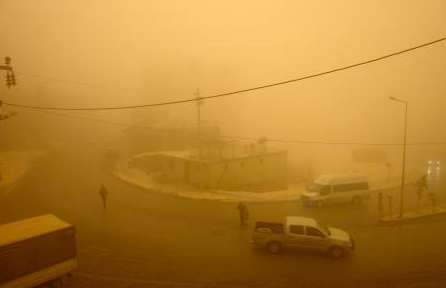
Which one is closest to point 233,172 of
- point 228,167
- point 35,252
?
point 228,167

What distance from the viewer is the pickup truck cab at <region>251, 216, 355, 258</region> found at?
645 inches

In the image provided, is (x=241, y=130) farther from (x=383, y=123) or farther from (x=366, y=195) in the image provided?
(x=366, y=195)

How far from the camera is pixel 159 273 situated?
13.9m

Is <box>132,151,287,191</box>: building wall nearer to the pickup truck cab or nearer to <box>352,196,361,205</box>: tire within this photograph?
<box>352,196,361,205</box>: tire

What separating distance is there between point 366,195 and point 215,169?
44.5 feet

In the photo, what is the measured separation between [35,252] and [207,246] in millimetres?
8081

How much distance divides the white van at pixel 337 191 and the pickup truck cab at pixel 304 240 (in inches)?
424

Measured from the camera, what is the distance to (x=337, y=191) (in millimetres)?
28344

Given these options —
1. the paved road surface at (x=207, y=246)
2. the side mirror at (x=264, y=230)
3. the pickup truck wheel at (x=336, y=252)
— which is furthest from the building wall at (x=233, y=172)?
the pickup truck wheel at (x=336, y=252)

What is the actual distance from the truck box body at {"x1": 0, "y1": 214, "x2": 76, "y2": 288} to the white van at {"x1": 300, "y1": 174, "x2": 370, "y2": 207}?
19.5 m

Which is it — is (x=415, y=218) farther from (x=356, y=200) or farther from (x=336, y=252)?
(x=336, y=252)

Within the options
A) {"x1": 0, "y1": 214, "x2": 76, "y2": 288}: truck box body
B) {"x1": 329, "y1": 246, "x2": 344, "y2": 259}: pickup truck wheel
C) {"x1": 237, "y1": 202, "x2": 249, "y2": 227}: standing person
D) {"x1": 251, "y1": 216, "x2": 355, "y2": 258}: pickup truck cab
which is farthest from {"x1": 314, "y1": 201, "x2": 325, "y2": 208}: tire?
{"x1": 0, "y1": 214, "x2": 76, "y2": 288}: truck box body

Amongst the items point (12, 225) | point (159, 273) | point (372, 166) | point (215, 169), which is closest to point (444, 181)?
point (372, 166)

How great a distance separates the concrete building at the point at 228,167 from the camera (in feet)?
110
